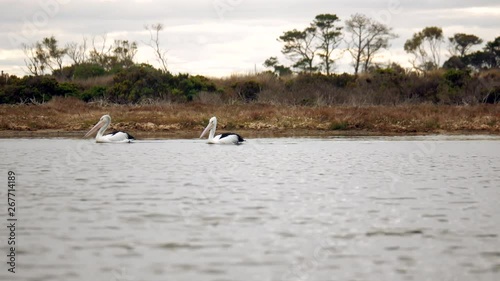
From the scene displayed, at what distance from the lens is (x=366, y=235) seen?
33.0 ft

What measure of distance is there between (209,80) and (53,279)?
49.1 meters

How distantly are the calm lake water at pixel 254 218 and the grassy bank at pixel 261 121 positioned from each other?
1329 centimetres

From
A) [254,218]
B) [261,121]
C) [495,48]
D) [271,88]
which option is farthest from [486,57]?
[254,218]

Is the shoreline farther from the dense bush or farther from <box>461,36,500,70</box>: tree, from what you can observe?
<box>461,36,500,70</box>: tree

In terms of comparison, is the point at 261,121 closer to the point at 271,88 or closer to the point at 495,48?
the point at 271,88

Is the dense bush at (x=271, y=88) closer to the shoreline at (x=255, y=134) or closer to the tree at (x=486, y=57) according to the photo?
the shoreline at (x=255, y=134)

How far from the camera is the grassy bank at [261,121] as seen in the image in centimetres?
3522

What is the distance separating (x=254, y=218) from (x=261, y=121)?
24996mm

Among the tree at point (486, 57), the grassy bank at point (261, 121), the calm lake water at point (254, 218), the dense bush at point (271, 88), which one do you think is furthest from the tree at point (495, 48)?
the calm lake water at point (254, 218)

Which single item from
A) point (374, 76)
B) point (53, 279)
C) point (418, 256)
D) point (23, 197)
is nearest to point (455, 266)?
point (418, 256)

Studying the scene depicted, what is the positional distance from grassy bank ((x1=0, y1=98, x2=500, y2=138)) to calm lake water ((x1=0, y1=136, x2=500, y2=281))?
13285mm

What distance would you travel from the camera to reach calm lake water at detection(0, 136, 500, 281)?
8.39 m

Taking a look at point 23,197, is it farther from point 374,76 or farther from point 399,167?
point 374,76

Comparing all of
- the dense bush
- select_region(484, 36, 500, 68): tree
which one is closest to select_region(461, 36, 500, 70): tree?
select_region(484, 36, 500, 68): tree
